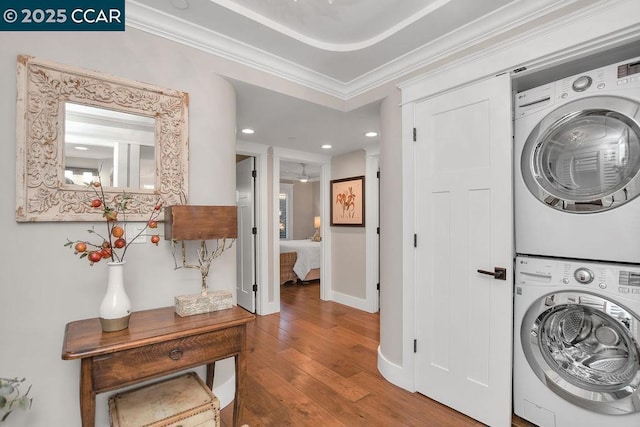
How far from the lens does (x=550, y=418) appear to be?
1.70m

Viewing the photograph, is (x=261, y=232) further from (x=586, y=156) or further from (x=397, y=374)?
(x=586, y=156)

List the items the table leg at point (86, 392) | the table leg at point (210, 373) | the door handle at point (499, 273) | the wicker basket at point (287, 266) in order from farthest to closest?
the wicker basket at point (287, 266) < the table leg at point (210, 373) < the door handle at point (499, 273) < the table leg at point (86, 392)

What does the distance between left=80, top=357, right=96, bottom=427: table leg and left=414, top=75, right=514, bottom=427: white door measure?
193 centimetres

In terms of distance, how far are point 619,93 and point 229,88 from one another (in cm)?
226

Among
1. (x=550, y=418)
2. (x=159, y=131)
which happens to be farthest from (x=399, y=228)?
(x=159, y=131)

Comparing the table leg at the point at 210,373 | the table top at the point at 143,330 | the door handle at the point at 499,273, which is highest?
the door handle at the point at 499,273

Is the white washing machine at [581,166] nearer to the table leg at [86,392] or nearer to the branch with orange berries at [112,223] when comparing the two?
the branch with orange berries at [112,223]

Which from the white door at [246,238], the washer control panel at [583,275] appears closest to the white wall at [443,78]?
the washer control panel at [583,275]

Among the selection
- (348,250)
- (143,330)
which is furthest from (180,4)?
(348,250)

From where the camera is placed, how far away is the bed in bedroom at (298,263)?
228 inches

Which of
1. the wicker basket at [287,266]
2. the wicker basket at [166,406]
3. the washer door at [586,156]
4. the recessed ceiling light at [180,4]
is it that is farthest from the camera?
the wicker basket at [287,266]

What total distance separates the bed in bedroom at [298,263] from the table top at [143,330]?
4009mm

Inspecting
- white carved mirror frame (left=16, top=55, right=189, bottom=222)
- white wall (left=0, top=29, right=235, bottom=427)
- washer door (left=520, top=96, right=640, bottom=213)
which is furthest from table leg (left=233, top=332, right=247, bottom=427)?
washer door (left=520, top=96, right=640, bottom=213)

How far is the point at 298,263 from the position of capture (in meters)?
5.86
